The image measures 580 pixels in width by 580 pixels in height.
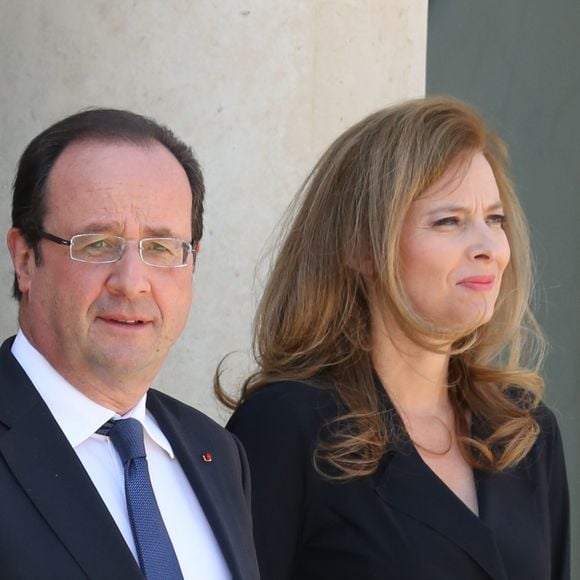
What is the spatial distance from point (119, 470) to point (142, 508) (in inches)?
3.7

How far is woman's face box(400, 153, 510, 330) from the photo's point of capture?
11.8 feet

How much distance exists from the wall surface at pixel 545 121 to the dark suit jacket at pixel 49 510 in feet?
12.1

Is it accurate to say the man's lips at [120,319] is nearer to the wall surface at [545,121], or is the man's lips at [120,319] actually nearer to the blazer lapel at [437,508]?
the blazer lapel at [437,508]

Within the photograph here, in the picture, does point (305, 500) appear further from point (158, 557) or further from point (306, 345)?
point (158, 557)

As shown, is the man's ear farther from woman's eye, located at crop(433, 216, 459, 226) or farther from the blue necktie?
woman's eye, located at crop(433, 216, 459, 226)

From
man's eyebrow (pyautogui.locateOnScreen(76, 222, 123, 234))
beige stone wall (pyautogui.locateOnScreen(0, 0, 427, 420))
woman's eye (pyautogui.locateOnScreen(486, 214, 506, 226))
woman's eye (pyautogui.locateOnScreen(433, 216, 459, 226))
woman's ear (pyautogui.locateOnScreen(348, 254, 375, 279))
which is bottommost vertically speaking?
man's eyebrow (pyautogui.locateOnScreen(76, 222, 123, 234))

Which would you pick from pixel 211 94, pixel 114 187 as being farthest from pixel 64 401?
pixel 211 94

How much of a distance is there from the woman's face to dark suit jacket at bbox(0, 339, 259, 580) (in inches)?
41.2

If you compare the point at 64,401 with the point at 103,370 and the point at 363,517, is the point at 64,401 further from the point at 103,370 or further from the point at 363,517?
the point at 363,517

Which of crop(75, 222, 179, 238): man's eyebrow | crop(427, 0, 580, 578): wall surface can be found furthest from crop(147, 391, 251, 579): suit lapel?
crop(427, 0, 580, 578): wall surface

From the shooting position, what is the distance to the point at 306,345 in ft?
12.3

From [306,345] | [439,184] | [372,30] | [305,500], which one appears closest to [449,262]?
[439,184]

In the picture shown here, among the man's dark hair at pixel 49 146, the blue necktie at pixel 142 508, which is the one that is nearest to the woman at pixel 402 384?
the blue necktie at pixel 142 508

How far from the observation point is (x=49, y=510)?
2447 millimetres
